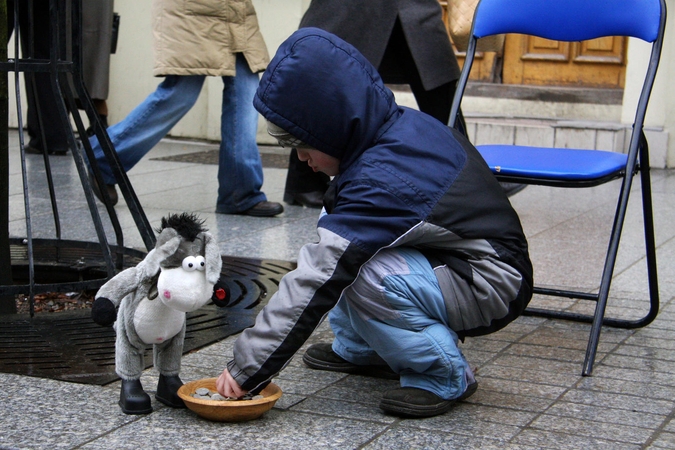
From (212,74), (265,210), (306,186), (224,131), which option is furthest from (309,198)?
(212,74)

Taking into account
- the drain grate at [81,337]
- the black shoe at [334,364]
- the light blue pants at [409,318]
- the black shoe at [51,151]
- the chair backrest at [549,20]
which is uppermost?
the chair backrest at [549,20]

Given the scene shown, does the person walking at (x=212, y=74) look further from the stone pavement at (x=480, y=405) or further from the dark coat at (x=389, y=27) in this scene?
the stone pavement at (x=480, y=405)

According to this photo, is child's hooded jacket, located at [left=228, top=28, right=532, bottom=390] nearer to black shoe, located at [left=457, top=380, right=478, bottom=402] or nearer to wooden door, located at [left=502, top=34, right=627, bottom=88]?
black shoe, located at [left=457, top=380, right=478, bottom=402]

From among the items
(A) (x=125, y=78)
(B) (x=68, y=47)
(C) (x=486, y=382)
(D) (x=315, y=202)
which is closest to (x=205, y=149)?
(A) (x=125, y=78)

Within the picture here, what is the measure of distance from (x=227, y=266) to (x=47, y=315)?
894mm

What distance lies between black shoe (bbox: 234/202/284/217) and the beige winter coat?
0.67 metres

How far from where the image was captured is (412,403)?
233 centimetres

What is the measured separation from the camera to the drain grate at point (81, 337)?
102 inches

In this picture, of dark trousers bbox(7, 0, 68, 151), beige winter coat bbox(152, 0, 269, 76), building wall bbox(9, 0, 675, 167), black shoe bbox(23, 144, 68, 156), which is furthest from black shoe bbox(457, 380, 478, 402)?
black shoe bbox(23, 144, 68, 156)

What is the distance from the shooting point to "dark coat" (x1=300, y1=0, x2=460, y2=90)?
4.62 m

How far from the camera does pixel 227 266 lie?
386cm

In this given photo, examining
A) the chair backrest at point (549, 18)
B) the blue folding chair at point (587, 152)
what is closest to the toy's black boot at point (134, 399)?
the blue folding chair at point (587, 152)

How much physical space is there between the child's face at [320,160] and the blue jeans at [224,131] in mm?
2628

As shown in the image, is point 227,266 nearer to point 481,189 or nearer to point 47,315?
point 47,315
